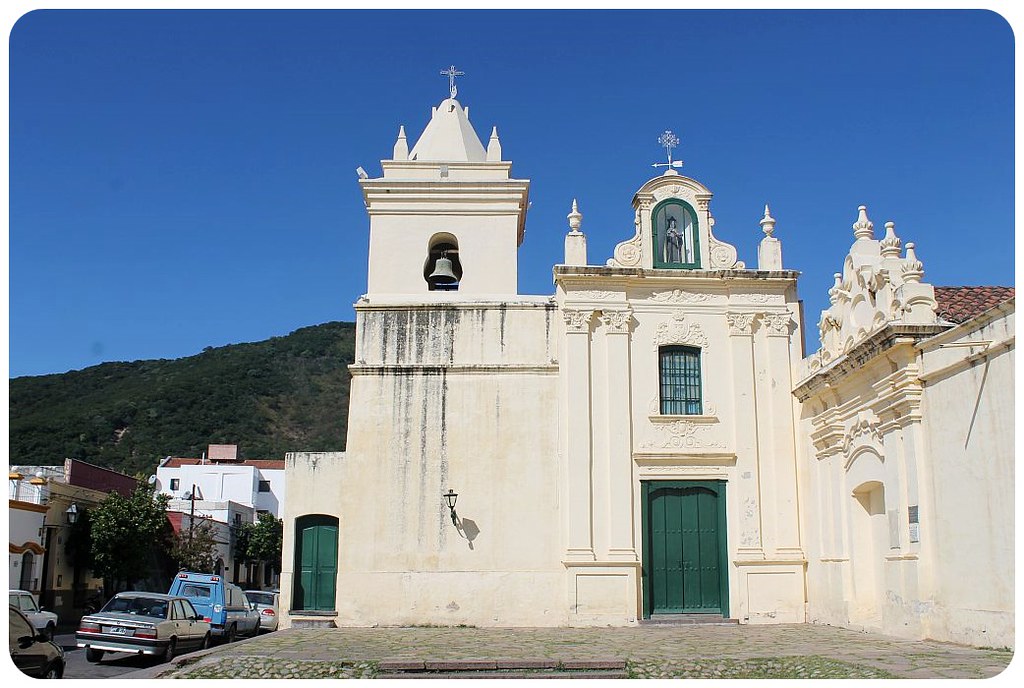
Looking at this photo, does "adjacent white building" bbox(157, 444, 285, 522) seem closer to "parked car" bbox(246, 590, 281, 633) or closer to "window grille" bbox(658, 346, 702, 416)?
"parked car" bbox(246, 590, 281, 633)

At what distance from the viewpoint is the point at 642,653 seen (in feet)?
44.2

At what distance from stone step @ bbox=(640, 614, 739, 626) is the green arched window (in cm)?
719

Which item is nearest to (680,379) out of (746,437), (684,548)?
(746,437)

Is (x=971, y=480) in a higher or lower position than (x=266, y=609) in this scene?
higher

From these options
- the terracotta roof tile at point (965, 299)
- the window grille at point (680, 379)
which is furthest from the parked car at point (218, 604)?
the terracotta roof tile at point (965, 299)

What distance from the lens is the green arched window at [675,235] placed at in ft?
69.1

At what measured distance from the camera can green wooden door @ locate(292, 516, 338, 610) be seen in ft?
65.2

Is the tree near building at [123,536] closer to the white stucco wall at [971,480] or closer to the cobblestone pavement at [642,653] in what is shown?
the cobblestone pavement at [642,653]

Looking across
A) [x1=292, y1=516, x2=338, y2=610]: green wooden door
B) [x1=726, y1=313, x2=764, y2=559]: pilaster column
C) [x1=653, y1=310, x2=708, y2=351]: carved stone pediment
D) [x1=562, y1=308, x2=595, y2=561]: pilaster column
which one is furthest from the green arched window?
[x1=292, y1=516, x2=338, y2=610]: green wooden door

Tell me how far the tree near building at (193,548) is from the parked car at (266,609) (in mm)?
13834

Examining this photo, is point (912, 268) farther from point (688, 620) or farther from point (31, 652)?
point (31, 652)

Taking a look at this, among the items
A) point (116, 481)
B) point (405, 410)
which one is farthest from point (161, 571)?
point (405, 410)

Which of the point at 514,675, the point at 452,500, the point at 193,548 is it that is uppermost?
the point at 452,500

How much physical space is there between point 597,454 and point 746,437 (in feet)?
10.0
